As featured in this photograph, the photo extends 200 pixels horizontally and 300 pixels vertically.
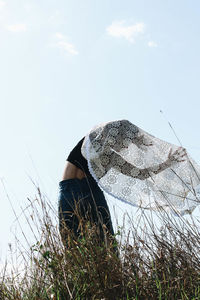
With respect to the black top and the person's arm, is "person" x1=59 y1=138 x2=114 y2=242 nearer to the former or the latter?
the black top

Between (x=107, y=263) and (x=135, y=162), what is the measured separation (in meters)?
1.34

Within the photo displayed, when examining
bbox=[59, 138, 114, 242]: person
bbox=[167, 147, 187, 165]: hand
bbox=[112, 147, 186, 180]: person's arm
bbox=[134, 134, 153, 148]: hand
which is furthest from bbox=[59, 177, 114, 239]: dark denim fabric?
bbox=[167, 147, 187, 165]: hand

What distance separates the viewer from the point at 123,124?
384 centimetres

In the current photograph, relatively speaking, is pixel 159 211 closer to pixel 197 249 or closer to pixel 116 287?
pixel 197 249

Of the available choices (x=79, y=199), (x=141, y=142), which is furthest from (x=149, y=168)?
(x=79, y=199)

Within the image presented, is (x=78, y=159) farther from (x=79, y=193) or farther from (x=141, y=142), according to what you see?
(x=141, y=142)

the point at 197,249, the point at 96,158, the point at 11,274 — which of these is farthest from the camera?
the point at 96,158

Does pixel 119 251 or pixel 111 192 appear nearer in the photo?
pixel 119 251

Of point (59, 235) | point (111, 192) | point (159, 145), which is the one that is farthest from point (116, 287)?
point (159, 145)

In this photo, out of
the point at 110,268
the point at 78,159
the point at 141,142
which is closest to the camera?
the point at 110,268

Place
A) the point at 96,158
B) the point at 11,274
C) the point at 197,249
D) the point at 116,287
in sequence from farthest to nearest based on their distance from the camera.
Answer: the point at 96,158, the point at 11,274, the point at 197,249, the point at 116,287

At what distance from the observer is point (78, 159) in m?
3.76

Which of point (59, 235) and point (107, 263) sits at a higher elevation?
point (59, 235)

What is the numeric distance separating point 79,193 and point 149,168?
2.35 ft
